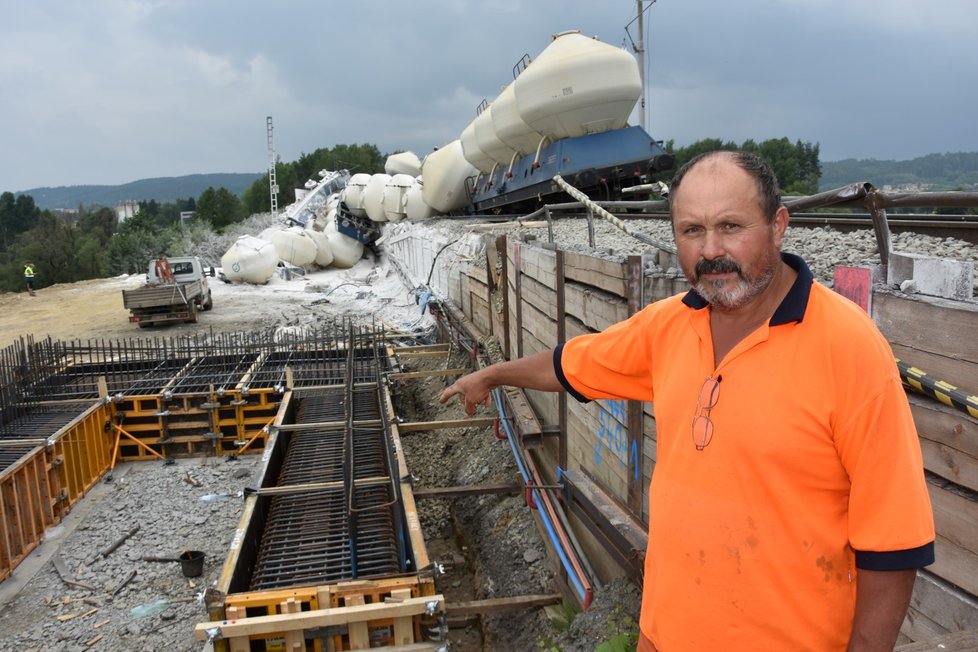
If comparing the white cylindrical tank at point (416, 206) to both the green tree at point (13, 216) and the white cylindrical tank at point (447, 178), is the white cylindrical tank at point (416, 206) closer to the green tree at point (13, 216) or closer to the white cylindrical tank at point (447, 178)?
the white cylindrical tank at point (447, 178)

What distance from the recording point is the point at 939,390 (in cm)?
213

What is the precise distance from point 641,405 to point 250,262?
94.4ft

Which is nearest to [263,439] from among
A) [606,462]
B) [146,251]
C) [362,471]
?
[362,471]

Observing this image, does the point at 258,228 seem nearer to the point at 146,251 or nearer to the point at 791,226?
the point at 146,251

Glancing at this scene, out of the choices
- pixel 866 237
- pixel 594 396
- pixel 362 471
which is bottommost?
pixel 362 471

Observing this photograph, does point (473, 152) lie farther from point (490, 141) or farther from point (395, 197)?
point (395, 197)

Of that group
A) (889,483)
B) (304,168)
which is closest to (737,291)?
(889,483)

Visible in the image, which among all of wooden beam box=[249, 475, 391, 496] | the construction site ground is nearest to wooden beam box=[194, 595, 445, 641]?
the construction site ground

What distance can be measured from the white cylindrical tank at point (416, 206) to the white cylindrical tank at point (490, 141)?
7538 millimetres

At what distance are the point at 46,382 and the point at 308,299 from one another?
15.0 meters

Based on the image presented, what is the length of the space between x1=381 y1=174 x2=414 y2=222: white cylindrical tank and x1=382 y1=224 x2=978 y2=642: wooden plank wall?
23.3m

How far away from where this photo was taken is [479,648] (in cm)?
622

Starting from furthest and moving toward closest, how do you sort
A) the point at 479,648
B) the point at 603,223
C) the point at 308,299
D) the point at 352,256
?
the point at 352,256, the point at 308,299, the point at 603,223, the point at 479,648

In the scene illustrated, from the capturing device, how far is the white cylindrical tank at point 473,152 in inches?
851
